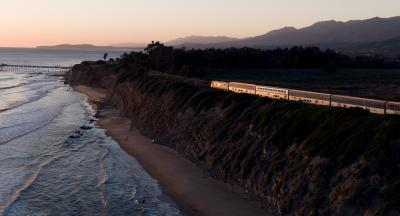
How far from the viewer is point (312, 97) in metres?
32.4

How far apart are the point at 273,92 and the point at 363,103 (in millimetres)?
10137

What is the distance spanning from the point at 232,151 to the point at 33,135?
21.2 metres

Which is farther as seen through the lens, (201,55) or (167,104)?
(201,55)

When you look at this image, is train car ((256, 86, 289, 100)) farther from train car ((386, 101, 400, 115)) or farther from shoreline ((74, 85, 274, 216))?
train car ((386, 101, 400, 115))

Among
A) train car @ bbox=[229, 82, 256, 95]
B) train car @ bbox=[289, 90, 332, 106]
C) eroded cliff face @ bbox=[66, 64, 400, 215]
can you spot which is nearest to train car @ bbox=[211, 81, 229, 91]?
train car @ bbox=[229, 82, 256, 95]

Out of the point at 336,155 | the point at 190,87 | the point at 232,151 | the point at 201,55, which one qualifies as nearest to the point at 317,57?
the point at 201,55

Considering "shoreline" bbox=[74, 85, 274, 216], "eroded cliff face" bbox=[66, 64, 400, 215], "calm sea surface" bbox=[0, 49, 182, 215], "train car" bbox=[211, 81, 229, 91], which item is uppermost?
"train car" bbox=[211, 81, 229, 91]

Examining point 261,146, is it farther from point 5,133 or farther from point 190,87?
point 5,133

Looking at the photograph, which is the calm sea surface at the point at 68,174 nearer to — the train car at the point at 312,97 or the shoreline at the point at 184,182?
the shoreline at the point at 184,182

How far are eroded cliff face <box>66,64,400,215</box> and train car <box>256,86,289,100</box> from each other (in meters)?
1.75

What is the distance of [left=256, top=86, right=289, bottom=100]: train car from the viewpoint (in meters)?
35.5

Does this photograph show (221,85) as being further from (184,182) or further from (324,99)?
(184,182)

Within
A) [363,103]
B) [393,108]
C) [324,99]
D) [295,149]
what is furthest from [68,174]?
[393,108]

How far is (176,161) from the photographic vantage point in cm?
3331
